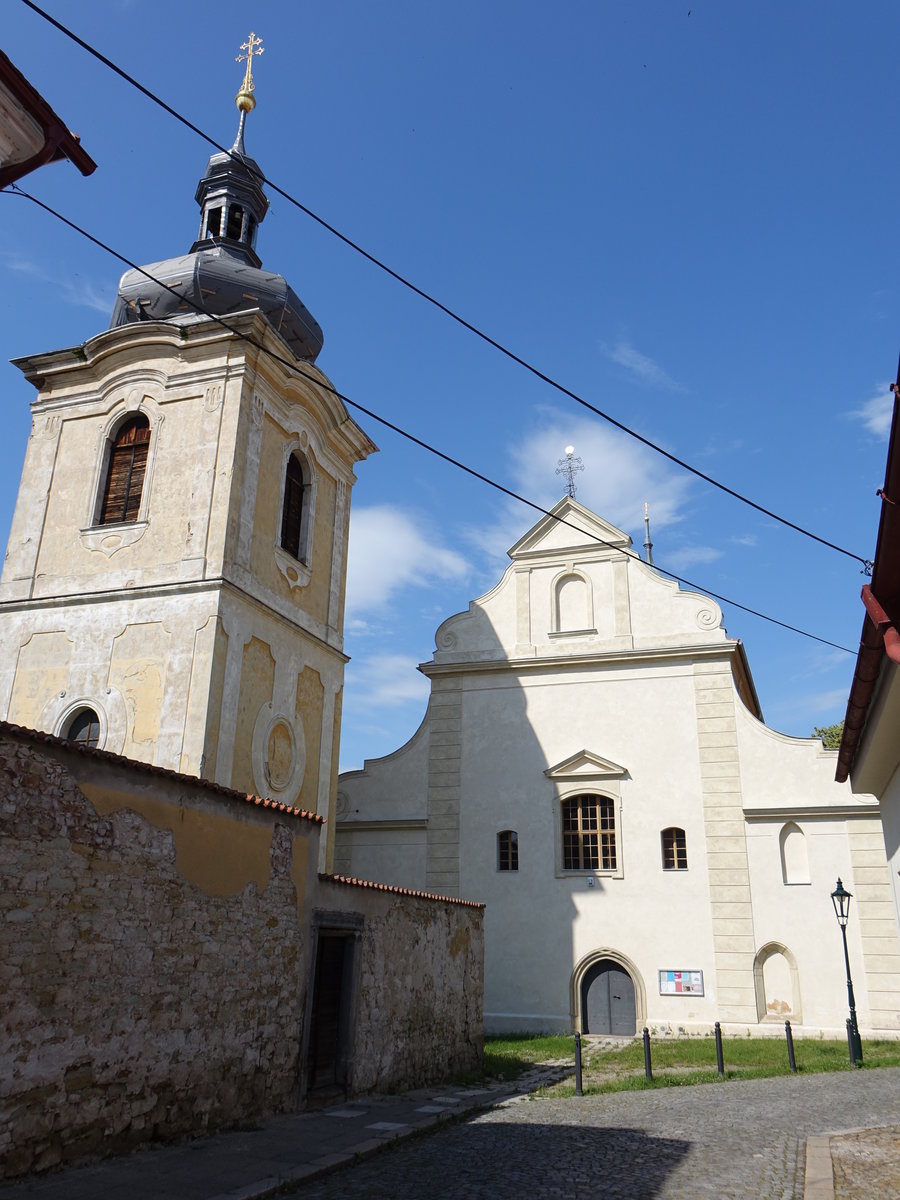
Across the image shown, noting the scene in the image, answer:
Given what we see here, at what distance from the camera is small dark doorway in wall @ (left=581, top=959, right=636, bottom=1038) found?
2014cm

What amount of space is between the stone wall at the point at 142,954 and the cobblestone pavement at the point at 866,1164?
17.2 ft

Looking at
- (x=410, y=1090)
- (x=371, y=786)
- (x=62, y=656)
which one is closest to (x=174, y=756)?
(x=62, y=656)

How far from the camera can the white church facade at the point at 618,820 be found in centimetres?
1945

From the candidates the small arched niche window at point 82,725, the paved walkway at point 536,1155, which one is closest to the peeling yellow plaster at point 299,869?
the paved walkway at point 536,1155

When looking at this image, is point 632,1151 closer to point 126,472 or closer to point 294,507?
point 294,507

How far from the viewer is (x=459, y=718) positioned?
2344cm

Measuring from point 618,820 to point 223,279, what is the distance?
45.5 ft

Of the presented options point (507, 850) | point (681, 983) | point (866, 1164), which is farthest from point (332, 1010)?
point (507, 850)

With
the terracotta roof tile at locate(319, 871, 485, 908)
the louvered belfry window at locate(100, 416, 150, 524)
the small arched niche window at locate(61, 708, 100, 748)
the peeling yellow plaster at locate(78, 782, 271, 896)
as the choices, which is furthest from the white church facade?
the peeling yellow plaster at locate(78, 782, 271, 896)

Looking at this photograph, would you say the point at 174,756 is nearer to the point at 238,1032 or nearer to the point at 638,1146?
the point at 238,1032

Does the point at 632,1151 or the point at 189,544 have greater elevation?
the point at 189,544

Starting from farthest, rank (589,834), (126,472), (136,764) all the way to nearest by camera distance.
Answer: (589,834) → (126,472) → (136,764)

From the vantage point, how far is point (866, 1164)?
7449mm

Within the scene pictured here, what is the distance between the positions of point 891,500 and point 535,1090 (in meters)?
10.0
